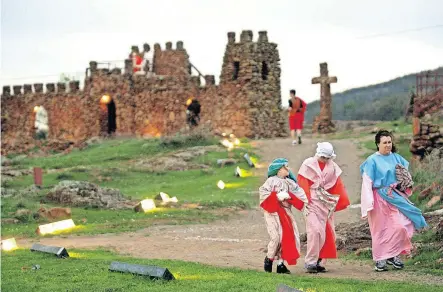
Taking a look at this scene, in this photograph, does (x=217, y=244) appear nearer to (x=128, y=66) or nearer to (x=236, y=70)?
(x=236, y=70)

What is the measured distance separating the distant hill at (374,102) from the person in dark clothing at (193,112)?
11452 mm

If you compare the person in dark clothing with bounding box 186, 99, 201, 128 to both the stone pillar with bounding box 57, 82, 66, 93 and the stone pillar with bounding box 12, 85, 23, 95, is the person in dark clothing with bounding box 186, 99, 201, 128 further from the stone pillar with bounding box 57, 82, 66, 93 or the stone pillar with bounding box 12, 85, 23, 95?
the stone pillar with bounding box 12, 85, 23, 95

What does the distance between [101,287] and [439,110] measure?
21619mm

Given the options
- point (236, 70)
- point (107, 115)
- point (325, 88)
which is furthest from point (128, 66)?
point (325, 88)

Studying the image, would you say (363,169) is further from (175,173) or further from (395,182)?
(175,173)

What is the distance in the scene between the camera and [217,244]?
16.7 meters

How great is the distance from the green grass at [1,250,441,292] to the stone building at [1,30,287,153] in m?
30.4

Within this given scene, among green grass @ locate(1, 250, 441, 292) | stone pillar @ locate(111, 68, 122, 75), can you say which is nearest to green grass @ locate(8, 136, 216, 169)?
stone pillar @ locate(111, 68, 122, 75)

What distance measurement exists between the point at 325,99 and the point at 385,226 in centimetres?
2910

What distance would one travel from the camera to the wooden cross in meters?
41.8

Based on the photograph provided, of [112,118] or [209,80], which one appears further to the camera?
[112,118]

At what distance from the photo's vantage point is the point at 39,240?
17797 mm

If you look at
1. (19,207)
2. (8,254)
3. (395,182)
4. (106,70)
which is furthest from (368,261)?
(106,70)

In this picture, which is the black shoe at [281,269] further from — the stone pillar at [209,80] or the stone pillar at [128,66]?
the stone pillar at [128,66]
